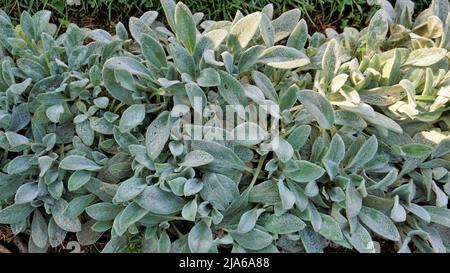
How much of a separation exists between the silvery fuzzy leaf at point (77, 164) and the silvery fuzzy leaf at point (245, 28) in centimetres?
71

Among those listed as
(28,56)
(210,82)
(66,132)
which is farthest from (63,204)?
(210,82)

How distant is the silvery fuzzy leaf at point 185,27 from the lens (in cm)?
203

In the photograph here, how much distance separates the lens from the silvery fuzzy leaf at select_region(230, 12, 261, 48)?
204 cm

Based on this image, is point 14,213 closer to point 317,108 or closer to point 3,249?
point 3,249

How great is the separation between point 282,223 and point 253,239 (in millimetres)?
120

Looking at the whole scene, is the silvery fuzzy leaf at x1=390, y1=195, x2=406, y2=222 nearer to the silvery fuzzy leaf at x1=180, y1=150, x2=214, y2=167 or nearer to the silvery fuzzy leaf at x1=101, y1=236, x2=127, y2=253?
the silvery fuzzy leaf at x1=180, y1=150, x2=214, y2=167

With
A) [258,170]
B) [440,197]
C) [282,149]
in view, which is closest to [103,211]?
[258,170]

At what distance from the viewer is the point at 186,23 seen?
206cm

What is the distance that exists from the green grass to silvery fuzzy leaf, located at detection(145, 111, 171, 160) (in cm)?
76

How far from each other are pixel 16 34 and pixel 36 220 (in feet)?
2.51

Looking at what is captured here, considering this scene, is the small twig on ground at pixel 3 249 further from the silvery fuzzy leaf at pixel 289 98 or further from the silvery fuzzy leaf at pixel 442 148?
the silvery fuzzy leaf at pixel 442 148

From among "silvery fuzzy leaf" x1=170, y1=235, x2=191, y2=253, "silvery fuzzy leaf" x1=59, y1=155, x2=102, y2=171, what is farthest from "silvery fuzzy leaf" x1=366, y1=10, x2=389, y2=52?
"silvery fuzzy leaf" x1=59, y1=155, x2=102, y2=171

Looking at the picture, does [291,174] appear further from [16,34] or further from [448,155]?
[16,34]

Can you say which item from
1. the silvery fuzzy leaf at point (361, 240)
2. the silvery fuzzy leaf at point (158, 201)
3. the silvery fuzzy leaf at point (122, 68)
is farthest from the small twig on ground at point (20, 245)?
the silvery fuzzy leaf at point (361, 240)
